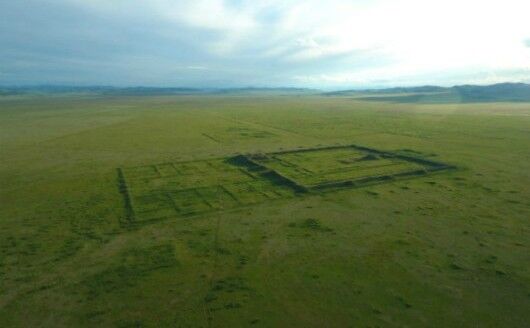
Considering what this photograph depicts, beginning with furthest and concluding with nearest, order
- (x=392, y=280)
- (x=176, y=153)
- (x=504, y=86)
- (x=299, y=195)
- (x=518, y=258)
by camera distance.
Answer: (x=504, y=86), (x=176, y=153), (x=299, y=195), (x=518, y=258), (x=392, y=280)

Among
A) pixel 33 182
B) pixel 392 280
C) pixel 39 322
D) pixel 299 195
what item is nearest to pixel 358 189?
pixel 299 195

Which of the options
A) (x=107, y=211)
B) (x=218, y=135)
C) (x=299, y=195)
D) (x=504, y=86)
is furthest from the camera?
(x=504, y=86)

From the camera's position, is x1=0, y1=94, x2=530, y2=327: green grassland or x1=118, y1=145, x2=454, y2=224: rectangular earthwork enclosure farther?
x1=118, y1=145, x2=454, y2=224: rectangular earthwork enclosure

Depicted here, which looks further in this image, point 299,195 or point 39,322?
point 299,195

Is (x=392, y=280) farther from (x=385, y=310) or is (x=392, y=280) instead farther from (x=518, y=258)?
(x=518, y=258)

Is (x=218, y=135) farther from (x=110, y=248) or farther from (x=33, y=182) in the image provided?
(x=110, y=248)
